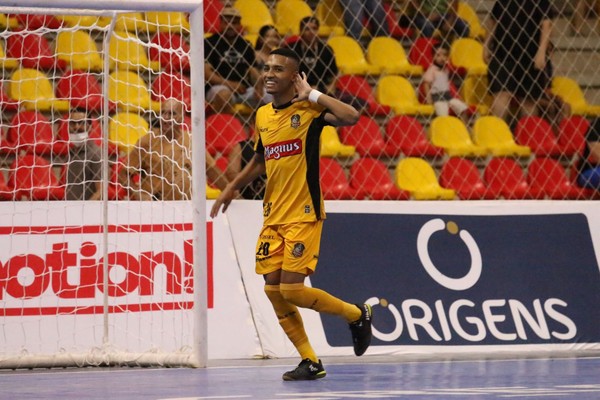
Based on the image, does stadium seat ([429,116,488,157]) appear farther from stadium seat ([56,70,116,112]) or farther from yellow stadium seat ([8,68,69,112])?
yellow stadium seat ([8,68,69,112])

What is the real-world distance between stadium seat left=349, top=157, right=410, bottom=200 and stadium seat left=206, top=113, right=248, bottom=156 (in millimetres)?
1098

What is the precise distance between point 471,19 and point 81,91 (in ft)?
17.2

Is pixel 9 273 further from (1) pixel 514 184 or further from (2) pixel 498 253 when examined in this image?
(1) pixel 514 184

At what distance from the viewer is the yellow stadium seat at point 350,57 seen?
1226 cm

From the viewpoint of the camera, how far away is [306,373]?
6793 mm

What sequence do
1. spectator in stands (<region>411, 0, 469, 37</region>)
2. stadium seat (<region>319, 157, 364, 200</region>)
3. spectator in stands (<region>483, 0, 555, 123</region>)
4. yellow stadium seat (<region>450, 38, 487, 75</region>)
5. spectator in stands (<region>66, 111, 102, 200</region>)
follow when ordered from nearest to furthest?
spectator in stands (<region>66, 111, 102, 200</region>) < stadium seat (<region>319, 157, 364, 200</region>) < spectator in stands (<region>483, 0, 555, 123</region>) < yellow stadium seat (<region>450, 38, 487, 75</region>) < spectator in stands (<region>411, 0, 469, 37</region>)

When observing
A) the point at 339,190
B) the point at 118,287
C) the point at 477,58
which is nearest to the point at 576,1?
the point at 477,58

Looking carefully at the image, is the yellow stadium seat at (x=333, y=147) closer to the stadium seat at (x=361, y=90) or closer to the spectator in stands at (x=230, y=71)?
the stadium seat at (x=361, y=90)

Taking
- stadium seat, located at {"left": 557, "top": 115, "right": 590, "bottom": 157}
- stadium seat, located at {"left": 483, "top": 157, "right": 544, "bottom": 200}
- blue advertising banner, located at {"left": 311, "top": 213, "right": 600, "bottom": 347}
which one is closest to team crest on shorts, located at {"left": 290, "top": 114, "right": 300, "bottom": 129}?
blue advertising banner, located at {"left": 311, "top": 213, "right": 600, "bottom": 347}

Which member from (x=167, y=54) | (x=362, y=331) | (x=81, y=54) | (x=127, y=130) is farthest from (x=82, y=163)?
(x=362, y=331)

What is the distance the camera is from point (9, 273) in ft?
27.6

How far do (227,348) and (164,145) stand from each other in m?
1.71

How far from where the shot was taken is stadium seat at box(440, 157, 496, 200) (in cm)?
1113

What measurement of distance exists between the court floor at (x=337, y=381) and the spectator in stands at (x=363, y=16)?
5239 millimetres
